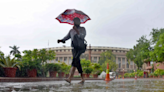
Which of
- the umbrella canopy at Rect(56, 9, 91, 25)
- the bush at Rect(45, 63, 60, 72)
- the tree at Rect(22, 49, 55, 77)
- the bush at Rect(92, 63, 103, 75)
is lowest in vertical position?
the bush at Rect(92, 63, 103, 75)

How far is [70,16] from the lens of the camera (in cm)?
550

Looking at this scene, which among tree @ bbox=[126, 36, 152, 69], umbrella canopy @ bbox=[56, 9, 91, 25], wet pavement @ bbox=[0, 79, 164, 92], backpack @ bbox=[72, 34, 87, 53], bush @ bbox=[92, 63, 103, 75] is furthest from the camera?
tree @ bbox=[126, 36, 152, 69]

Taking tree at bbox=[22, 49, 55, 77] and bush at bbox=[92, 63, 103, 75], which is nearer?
tree at bbox=[22, 49, 55, 77]

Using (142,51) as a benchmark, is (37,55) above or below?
below

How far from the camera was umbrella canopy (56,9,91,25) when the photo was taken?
5297 mm

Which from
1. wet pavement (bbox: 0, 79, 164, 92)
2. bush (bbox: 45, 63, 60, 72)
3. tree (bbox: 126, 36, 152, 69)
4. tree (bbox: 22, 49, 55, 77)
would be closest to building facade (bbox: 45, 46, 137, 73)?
tree (bbox: 126, 36, 152, 69)

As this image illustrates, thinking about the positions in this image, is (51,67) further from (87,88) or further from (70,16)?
(87,88)

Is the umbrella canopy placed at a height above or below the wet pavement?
above

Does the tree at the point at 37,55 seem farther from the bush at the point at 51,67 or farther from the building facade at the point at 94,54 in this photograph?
the building facade at the point at 94,54

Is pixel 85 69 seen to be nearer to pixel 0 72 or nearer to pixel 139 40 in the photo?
pixel 0 72

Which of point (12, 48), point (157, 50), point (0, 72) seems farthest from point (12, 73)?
point (12, 48)

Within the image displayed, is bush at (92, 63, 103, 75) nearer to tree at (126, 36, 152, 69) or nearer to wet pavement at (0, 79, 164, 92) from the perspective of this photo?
tree at (126, 36, 152, 69)

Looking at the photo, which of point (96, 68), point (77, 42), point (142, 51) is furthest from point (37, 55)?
point (142, 51)

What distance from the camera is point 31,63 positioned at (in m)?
12.8
